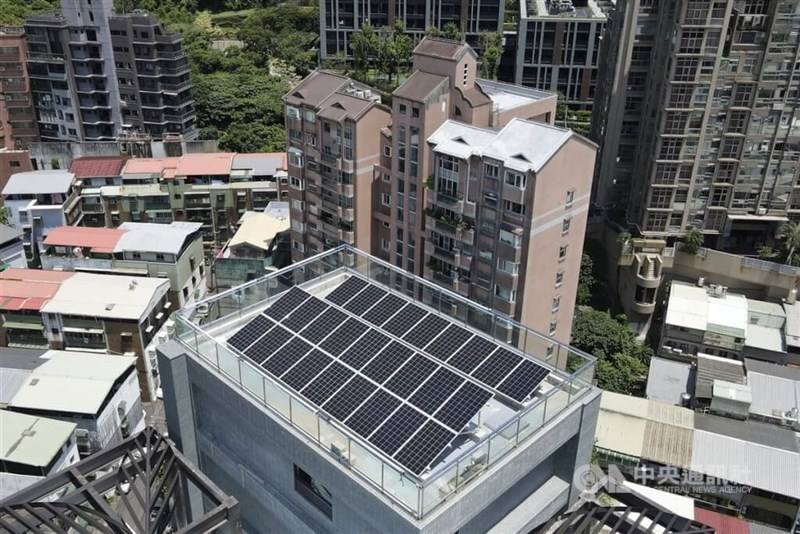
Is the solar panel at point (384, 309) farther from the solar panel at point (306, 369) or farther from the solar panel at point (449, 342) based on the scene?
the solar panel at point (306, 369)

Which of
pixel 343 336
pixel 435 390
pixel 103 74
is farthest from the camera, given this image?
pixel 103 74

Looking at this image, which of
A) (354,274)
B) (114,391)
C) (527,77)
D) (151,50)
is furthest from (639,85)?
(151,50)

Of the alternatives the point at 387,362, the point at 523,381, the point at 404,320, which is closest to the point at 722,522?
the point at 523,381

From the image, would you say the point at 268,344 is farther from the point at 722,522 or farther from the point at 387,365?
the point at 722,522

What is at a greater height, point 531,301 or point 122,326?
point 531,301

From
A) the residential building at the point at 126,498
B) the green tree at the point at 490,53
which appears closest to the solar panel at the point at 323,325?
the residential building at the point at 126,498

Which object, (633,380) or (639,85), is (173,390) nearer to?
(633,380)
